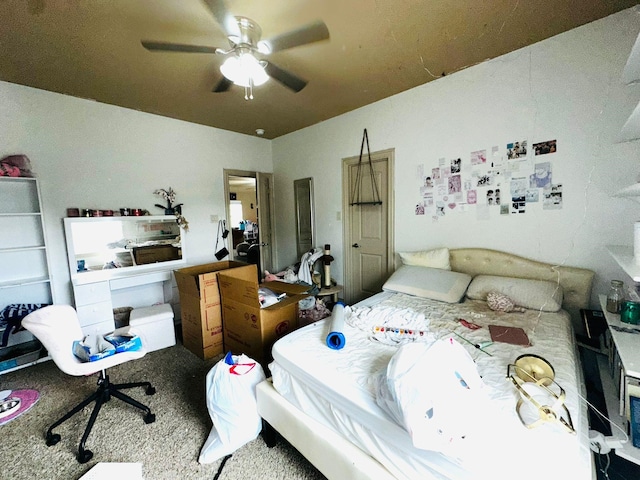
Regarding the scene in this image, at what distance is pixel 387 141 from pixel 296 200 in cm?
181

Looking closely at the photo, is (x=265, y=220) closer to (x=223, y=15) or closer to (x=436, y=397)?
(x=223, y=15)

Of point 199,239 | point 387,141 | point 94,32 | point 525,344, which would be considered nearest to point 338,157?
point 387,141

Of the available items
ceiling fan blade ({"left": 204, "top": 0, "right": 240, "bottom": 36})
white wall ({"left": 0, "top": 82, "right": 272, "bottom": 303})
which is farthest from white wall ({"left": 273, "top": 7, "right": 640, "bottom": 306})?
white wall ({"left": 0, "top": 82, "right": 272, "bottom": 303})

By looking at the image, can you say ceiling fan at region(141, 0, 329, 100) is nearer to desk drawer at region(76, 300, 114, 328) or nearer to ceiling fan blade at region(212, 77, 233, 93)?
ceiling fan blade at region(212, 77, 233, 93)

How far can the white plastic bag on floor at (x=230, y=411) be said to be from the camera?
1.51 m

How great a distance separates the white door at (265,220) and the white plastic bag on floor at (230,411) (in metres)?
3.10

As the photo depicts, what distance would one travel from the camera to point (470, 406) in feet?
3.02

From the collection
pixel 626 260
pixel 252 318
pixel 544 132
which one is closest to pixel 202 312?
pixel 252 318

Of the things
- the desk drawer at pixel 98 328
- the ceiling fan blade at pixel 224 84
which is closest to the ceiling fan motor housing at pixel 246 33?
the ceiling fan blade at pixel 224 84

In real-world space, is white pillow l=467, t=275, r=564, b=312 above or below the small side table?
above

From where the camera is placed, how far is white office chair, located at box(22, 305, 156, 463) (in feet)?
5.13

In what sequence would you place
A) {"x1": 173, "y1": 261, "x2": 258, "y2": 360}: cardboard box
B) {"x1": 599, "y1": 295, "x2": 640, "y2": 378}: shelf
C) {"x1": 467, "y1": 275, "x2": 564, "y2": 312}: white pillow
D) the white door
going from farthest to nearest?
the white door < {"x1": 173, "y1": 261, "x2": 258, "y2": 360}: cardboard box < {"x1": 467, "y1": 275, "x2": 564, "y2": 312}: white pillow < {"x1": 599, "y1": 295, "x2": 640, "y2": 378}: shelf

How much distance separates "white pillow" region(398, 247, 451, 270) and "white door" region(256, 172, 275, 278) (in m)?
2.63

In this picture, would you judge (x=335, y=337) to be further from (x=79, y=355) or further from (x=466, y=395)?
(x=79, y=355)
